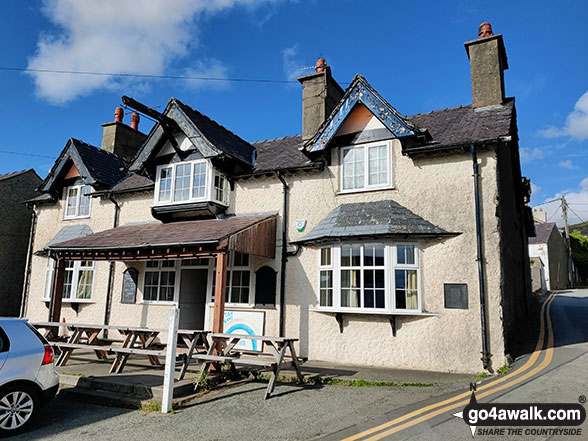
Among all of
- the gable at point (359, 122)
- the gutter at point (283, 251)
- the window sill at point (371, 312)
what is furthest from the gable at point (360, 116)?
the window sill at point (371, 312)

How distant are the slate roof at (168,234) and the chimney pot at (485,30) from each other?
7899mm

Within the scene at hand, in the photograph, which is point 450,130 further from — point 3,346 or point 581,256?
point 581,256

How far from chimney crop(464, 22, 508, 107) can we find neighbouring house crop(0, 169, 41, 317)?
58.0 ft

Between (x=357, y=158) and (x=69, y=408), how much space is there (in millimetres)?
8685

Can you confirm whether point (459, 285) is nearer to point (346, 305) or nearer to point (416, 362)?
point (416, 362)

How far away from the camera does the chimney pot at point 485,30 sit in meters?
11.6

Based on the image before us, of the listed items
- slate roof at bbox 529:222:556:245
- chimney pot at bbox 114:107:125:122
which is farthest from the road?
slate roof at bbox 529:222:556:245

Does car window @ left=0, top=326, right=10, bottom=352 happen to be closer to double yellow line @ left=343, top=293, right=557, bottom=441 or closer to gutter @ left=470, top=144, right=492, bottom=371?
double yellow line @ left=343, top=293, right=557, bottom=441

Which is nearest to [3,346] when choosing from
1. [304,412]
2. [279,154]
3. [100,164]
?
[304,412]

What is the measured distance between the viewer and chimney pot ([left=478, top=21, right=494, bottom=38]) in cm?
1156

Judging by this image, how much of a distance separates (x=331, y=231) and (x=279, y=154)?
4.17m

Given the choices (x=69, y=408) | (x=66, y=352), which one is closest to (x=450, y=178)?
(x=69, y=408)

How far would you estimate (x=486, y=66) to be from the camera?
11.4m

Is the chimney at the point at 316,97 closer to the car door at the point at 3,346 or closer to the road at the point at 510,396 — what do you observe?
the road at the point at 510,396
